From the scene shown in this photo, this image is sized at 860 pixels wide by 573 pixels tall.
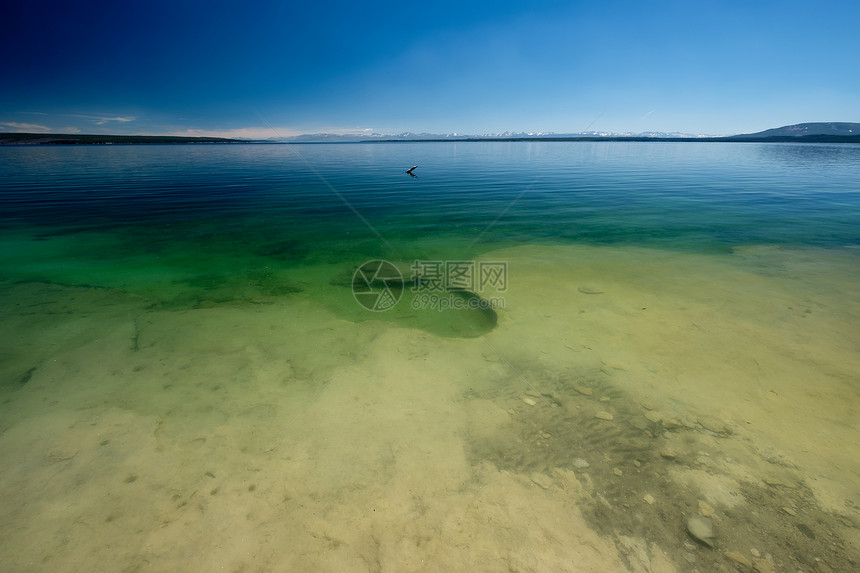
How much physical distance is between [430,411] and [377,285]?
453cm

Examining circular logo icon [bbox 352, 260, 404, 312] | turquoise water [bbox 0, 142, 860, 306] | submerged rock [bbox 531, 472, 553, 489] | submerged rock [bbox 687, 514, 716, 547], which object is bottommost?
submerged rock [bbox 687, 514, 716, 547]

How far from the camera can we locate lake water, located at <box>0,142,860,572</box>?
2.94 m

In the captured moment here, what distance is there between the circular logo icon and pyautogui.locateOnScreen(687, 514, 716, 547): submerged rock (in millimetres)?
5544

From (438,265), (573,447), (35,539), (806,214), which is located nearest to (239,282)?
(438,265)

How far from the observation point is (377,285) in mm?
8508

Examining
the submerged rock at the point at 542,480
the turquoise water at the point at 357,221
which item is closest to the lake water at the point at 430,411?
the submerged rock at the point at 542,480

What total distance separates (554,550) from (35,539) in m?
4.26

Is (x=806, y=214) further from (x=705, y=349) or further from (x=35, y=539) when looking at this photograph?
(x=35, y=539)

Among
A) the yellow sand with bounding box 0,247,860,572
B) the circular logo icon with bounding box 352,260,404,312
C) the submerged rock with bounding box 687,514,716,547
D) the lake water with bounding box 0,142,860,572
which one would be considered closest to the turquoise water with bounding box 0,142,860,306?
the lake water with bounding box 0,142,860,572

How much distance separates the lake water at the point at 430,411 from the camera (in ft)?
9.64

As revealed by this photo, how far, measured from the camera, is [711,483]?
11.0 feet

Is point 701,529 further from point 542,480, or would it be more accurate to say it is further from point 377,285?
point 377,285

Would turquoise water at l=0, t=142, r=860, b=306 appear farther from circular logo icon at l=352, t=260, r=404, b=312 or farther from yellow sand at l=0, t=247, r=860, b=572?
yellow sand at l=0, t=247, r=860, b=572

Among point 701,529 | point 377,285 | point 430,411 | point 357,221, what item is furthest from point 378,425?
point 357,221
